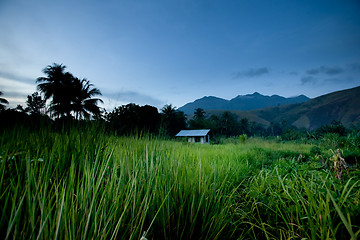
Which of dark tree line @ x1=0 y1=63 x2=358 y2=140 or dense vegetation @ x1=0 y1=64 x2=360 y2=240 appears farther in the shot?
dark tree line @ x1=0 y1=63 x2=358 y2=140

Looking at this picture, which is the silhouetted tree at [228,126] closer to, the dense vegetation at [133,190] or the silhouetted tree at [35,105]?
the dense vegetation at [133,190]

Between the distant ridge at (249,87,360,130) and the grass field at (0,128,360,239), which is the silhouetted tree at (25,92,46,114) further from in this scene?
the distant ridge at (249,87,360,130)

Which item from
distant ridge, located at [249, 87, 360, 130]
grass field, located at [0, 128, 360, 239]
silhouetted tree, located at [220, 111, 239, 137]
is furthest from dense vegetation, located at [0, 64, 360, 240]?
distant ridge, located at [249, 87, 360, 130]

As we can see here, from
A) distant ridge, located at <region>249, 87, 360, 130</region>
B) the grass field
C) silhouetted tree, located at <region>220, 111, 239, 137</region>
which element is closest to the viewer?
the grass field

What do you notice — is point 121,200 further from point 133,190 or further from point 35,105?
point 35,105

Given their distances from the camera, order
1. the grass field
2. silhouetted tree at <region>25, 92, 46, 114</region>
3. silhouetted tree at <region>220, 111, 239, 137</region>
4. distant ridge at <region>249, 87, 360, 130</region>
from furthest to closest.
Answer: distant ridge at <region>249, 87, 360, 130</region>
silhouetted tree at <region>220, 111, 239, 137</region>
silhouetted tree at <region>25, 92, 46, 114</region>
the grass field

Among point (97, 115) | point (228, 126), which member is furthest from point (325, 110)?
point (97, 115)

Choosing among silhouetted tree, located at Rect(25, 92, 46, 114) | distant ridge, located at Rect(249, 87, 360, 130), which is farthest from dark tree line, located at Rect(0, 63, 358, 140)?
distant ridge, located at Rect(249, 87, 360, 130)

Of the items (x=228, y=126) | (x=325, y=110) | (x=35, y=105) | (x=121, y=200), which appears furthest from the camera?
(x=325, y=110)

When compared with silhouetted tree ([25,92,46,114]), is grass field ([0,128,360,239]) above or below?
below

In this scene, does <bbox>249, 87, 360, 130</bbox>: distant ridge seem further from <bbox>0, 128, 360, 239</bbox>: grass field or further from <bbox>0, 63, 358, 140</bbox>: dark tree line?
<bbox>0, 128, 360, 239</bbox>: grass field

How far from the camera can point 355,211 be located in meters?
1.09

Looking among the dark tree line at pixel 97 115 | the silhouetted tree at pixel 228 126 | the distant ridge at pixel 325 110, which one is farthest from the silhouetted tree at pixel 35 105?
the distant ridge at pixel 325 110

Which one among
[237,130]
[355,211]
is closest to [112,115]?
[355,211]
